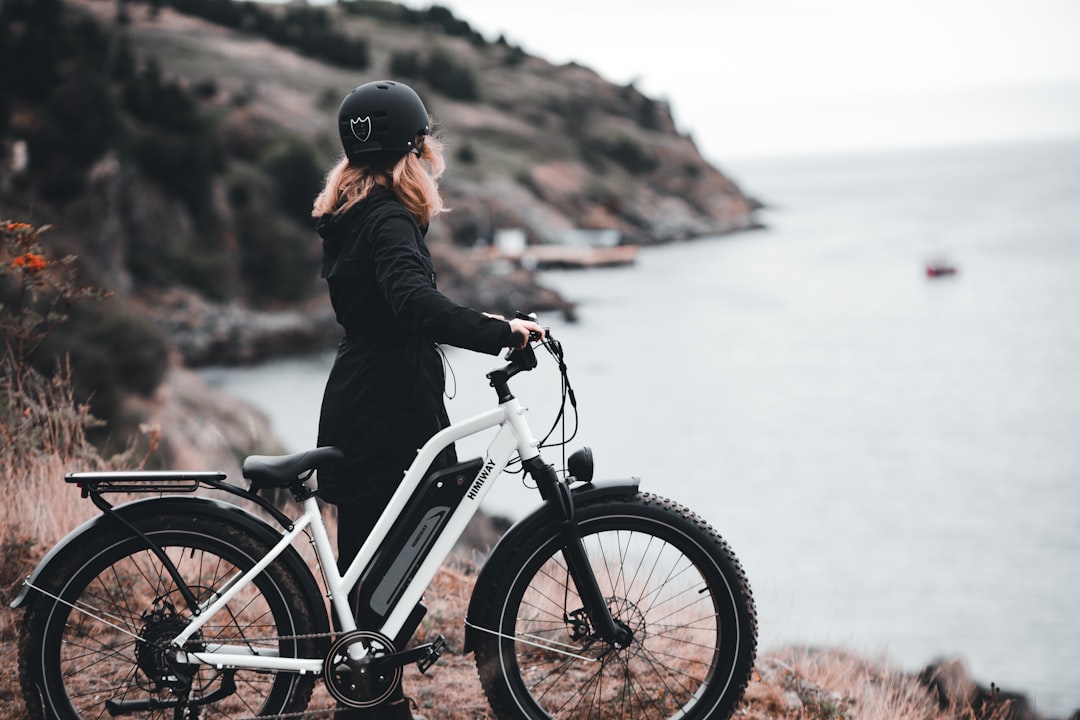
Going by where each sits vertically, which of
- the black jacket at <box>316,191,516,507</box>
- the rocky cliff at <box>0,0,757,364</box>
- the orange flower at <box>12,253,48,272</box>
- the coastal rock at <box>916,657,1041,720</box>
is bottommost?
the coastal rock at <box>916,657,1041,720</box>

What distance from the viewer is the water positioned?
28141 mm

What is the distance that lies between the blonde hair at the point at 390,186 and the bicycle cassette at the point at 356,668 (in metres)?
1.37

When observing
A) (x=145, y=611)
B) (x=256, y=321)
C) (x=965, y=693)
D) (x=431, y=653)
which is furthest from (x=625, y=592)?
(x=256, y=321)

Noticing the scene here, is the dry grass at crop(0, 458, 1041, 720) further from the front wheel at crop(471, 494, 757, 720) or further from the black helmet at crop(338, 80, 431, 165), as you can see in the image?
the black helmet at crop(338, 80, 431, 165)

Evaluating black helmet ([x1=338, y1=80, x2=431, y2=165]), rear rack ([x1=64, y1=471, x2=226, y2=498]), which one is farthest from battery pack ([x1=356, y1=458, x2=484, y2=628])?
black helmet ([x1=338, y1=80, x2=431, y2=165])

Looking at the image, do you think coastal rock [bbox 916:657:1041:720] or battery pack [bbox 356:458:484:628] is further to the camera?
coastal rock [bbox 916:657:1041:720]

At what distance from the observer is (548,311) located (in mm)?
64125

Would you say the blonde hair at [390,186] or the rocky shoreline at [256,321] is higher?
the rocky shoreline at [256,321]

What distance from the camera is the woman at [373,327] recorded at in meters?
3.00

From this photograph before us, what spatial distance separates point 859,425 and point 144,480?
161 ft

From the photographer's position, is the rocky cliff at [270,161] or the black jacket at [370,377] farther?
the rocky cliff at [270,161]

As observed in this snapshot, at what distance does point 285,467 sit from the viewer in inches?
109

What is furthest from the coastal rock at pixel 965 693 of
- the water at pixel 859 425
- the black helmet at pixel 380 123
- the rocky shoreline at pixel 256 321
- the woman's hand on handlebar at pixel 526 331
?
the rocky shoreline at pixel 256 321

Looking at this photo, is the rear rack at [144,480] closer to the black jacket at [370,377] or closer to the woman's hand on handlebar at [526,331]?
the black jacket at [370,377]
